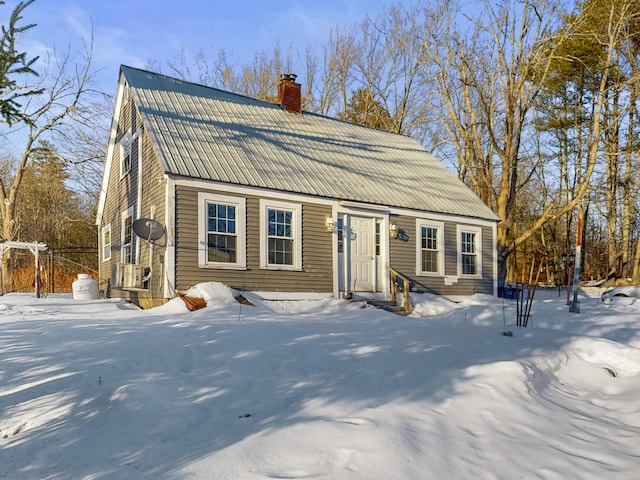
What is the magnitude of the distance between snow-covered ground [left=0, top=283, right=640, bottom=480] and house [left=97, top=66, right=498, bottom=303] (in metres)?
2.95

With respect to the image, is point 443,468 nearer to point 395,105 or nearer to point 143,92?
point 143,92

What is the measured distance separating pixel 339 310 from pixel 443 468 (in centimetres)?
875

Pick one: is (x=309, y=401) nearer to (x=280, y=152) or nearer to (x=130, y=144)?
(x=280, y=152)

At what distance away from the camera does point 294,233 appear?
13.2 metres

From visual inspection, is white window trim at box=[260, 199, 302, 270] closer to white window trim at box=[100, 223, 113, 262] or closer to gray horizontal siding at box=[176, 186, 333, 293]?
gray horizontal siding at box=[176, 186, 333, 293]

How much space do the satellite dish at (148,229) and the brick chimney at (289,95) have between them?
7.03 metres

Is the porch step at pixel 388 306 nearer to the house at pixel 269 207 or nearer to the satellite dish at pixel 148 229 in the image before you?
the house at pixel 269 207

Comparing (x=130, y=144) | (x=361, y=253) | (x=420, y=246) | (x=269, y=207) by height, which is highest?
(x=130, y=144)

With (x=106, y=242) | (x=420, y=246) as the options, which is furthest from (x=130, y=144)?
(x=420, y=246)

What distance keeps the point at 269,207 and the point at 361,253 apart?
116 inches

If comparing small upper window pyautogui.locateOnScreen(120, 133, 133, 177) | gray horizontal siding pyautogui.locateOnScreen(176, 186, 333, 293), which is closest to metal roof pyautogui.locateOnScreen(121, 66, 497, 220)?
gray horizontal siding pyautogui.locateOnScreen(176, 186, 333, 293)

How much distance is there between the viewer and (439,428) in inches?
171

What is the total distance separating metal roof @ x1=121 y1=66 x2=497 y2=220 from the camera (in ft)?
41.4

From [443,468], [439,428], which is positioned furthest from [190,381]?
[443,468]
